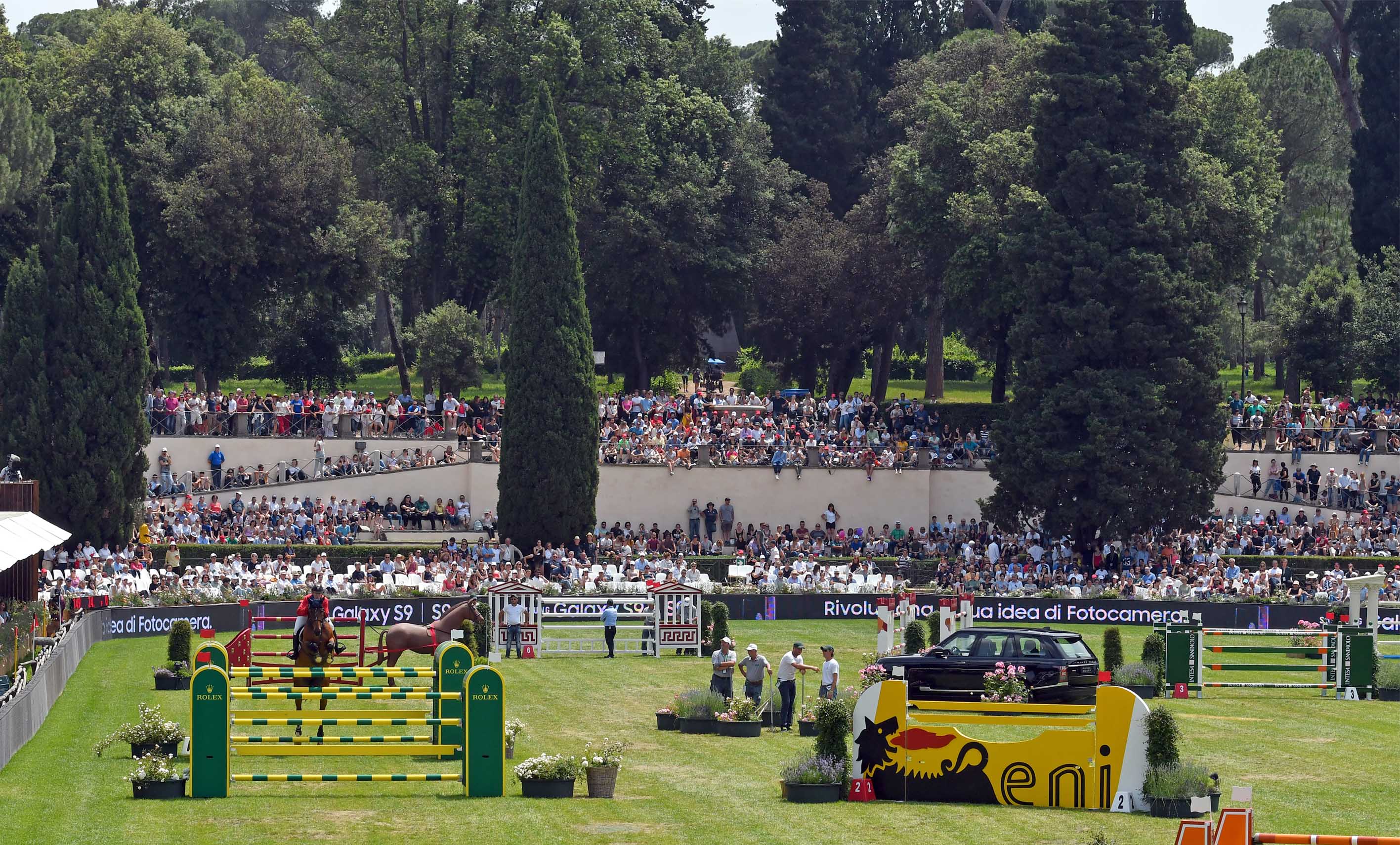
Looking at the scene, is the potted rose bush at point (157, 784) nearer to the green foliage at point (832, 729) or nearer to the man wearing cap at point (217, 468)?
the green foliage at point (832, 729)

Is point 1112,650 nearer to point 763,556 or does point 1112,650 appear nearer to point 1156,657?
point 1156,657

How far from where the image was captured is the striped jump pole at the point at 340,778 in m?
17.9

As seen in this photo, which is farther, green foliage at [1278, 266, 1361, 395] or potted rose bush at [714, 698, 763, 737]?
green foliage at [1278, 266, 1361, 395]

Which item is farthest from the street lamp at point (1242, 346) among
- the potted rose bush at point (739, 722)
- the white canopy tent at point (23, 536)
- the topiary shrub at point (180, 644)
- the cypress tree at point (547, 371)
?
the white canopy tent at point (23, 536)

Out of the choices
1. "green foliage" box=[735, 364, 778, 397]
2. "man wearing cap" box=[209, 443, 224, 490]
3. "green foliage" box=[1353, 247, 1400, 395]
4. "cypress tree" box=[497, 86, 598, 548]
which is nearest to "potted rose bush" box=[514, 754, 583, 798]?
"cypress tree" box=[497, 86, 598, 548]

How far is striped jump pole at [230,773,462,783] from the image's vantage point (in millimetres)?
17859

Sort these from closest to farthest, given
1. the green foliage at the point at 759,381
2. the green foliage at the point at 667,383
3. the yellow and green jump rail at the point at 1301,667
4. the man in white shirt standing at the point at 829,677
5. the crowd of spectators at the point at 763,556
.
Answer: the man in white shirt standing at the point at 829,677
the yellow and green jump rail at the point at 1301,667
the crowd of spectators at the point at 763,556
the green foliage at the point at 667,383
the green foliage at the point at 759,381

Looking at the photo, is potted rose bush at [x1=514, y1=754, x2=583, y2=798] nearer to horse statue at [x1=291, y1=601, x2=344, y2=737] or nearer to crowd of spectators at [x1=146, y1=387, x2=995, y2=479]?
horse statue at [x1=291, y1=601, x2=344, y2=737]

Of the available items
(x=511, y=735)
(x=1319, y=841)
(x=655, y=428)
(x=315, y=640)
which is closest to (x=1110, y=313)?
(x=655, y=428)

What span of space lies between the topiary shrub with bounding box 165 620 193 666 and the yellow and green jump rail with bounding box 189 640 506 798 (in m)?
11.4

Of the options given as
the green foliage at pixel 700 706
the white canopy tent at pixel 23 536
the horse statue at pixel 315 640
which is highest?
the white canopy tent at pixel 23 536

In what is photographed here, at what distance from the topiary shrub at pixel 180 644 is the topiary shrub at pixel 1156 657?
52.9 feet

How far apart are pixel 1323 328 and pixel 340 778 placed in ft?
181

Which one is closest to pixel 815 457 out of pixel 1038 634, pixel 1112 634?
pixel 1112 634
